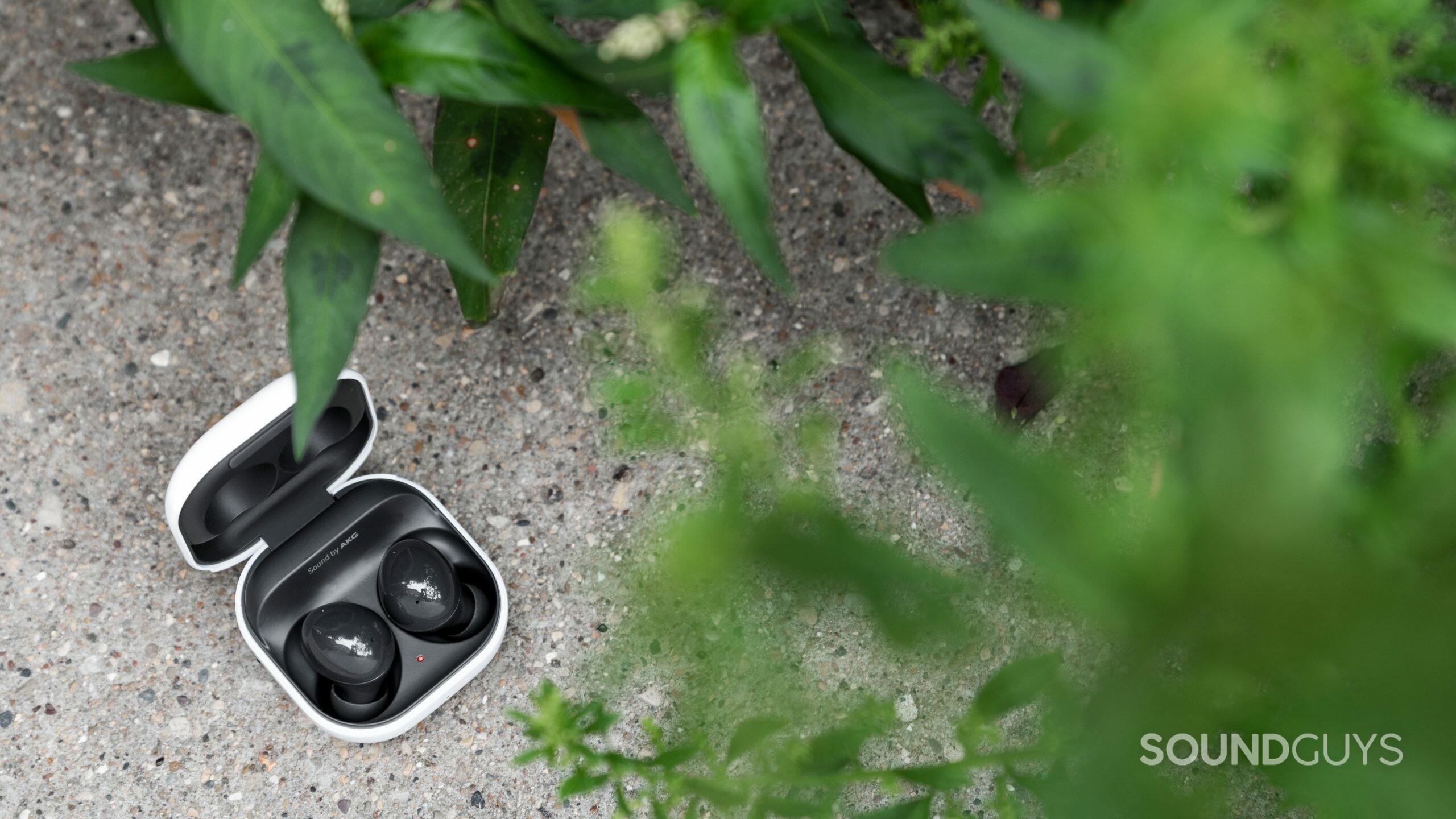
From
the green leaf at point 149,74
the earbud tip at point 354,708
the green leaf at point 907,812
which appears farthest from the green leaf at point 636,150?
the earbud tip at point 354,708

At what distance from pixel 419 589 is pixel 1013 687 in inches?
19.2

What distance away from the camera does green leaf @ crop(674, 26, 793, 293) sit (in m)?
0.45

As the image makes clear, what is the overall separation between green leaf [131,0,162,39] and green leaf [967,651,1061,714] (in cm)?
60


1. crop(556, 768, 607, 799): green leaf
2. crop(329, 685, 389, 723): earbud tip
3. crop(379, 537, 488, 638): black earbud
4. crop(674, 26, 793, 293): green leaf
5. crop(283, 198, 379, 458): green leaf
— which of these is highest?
crop(674, 26, 793, 293): green leaf

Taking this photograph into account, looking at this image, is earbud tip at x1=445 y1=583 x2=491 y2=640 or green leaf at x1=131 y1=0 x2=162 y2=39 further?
earbud tip at x1=445 y1=583 x2=491 y2=640

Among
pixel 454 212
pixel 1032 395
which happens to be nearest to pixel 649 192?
pixel 454 212

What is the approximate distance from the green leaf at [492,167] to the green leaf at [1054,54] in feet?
1.38

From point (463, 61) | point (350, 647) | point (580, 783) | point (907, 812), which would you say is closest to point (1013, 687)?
point (907, 812)

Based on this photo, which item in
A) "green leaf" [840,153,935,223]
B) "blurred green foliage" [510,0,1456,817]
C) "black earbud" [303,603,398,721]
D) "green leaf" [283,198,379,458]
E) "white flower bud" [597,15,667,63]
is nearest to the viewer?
"blurred green foliage" [510,0,1456,817]

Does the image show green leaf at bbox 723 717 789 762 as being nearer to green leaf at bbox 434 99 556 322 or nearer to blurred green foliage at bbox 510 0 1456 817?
blurred green foliage at bbox 510 0 1456 817

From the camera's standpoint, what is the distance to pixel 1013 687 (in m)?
0.45

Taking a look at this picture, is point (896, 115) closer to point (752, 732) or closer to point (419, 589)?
point (752, 732)

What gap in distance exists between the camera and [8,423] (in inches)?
34.0

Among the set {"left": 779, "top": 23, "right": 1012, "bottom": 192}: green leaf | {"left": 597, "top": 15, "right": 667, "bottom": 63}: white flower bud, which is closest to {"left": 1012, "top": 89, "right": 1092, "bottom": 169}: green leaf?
{"left": 779, "top": 23, "right": 1012, "bottom": 192}: green leaf
